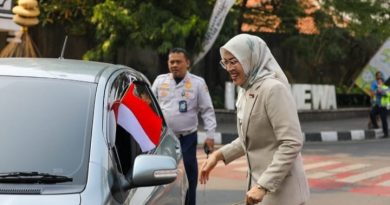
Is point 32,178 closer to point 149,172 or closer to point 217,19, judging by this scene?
point 149,172

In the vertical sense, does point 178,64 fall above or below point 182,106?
above

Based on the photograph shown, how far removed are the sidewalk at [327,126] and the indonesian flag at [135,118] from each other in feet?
31.4

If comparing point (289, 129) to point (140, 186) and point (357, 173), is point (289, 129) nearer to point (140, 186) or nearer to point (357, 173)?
point (140, 186)

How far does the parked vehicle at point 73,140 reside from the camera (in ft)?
9.12

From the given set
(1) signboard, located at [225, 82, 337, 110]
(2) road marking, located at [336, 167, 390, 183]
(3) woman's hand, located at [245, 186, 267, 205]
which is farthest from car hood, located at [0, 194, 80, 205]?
(1) signboard, located at [225, 82, 337, 110]

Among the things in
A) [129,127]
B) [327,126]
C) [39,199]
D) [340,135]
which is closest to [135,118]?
[129,127]

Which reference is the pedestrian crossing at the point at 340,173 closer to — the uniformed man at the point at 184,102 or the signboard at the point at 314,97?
the uniformed man at the point at 184,102

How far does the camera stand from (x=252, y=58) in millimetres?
3193

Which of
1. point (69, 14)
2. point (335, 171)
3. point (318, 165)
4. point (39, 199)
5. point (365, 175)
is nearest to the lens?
point (39, 199)

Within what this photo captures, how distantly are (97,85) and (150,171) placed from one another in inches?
26.5

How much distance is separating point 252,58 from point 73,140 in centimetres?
99

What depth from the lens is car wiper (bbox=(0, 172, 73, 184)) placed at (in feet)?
9.10

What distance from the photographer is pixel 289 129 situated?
3.10 metres

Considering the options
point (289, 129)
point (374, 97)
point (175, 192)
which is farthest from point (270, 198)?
point (374, 97)
